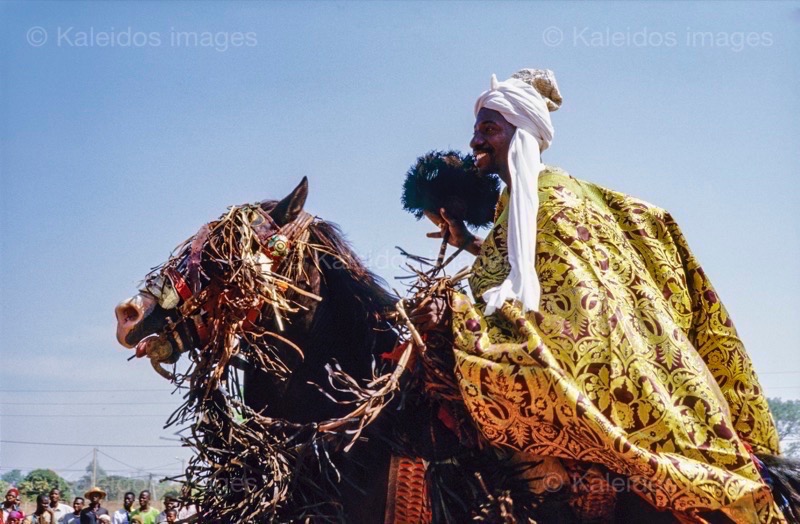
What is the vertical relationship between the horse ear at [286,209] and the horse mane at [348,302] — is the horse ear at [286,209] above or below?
above

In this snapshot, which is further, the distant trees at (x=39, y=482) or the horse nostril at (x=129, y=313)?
the distant trees at (x=39, y=482)

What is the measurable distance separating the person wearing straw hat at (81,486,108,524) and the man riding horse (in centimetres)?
915

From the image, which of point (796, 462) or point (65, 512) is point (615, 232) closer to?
point (796, 462)

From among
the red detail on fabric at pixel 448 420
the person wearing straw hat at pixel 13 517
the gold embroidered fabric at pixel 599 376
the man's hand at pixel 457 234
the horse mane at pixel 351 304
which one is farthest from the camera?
the person wearing straw hat at pixel 13 517

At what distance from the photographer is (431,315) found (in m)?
3.71

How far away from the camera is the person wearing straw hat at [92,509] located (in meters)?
11.6

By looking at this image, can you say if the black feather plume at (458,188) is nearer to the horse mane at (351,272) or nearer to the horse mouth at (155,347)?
the horse mane at (351,272)

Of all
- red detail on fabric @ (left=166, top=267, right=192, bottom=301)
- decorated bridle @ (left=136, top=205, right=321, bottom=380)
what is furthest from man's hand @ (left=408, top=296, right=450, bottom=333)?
red detail on fabric @ (left=166, top=267, right=192, bottom=301)

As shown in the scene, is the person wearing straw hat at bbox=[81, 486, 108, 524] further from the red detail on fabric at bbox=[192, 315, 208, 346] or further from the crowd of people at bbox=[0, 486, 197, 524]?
the red detail on fabric at bbox=[192, 315, 208, 346]

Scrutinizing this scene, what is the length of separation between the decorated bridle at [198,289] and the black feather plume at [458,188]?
91cm

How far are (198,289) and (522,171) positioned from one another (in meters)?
1.45

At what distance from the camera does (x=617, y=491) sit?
364 cm

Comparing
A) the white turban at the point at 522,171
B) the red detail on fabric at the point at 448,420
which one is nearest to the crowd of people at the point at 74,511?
the red detail on fabric at the point at 448,420

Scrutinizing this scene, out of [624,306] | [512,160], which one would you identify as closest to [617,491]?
[624,306]
